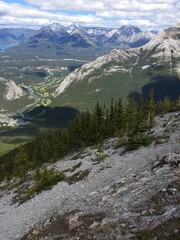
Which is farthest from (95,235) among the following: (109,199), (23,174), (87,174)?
(23,174)

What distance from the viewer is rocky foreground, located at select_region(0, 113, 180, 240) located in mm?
30750

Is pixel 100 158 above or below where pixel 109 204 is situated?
below

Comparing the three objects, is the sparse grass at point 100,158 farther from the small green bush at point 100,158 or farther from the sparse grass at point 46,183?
the sparse grass at point 46,183

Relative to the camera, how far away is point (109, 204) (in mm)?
38281

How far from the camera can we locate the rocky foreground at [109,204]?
101 ft

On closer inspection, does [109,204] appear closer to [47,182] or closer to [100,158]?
[47,182]

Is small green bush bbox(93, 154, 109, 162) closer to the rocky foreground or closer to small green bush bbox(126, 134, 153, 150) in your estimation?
the rocky foreground

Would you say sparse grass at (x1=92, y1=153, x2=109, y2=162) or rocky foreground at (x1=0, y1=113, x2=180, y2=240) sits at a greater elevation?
rocky foreground at (x1=0, y1=113, x2=180, y2=240)

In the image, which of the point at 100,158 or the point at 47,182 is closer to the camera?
the point at 47,182

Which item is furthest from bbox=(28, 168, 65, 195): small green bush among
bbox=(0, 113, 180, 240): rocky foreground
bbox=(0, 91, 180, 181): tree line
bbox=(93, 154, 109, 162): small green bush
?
bbox=(0, 91, 180, 181): tree line

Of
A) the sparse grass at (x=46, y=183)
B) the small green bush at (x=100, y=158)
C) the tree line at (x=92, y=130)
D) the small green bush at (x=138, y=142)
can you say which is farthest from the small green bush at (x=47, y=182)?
the tree line at (x=92, y=130)

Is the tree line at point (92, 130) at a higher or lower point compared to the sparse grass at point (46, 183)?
lower

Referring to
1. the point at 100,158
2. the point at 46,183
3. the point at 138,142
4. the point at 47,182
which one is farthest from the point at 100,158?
the point at 46,183

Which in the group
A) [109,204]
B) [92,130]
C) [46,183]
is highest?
[109,204]
